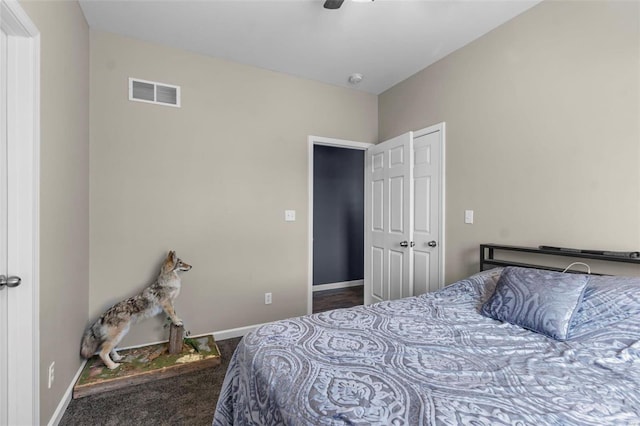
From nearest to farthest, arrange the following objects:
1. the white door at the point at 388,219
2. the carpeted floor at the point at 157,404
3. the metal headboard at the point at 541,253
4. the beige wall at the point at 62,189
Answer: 1. the beige wall at the point at 62,189
2. the metal headboard at the point at 541,253
3. the carpeted floor at the point at 157,404
4. the white door at the point at 388,219

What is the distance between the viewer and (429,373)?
3.33 ft

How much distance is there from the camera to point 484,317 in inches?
63.4

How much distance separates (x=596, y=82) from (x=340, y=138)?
7.31 feet

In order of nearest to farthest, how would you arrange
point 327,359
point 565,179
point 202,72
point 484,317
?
point 327,359, point 484,317, point 565,179, point 202,72

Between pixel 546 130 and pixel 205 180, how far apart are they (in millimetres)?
2854

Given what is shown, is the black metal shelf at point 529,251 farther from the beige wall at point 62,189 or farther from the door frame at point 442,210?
the beige wall at point 62,189

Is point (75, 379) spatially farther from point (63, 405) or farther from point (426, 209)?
point (426, 209)

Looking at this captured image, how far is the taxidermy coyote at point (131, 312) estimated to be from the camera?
2.17 meters

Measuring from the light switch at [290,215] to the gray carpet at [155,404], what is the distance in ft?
5.23

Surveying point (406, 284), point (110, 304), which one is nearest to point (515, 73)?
point (406, 284)

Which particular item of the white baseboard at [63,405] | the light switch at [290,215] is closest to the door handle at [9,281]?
the white baseboard at [63,405]

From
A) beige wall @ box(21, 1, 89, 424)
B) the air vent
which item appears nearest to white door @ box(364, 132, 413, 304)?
the air vent

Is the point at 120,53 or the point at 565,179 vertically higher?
the point at 120,53

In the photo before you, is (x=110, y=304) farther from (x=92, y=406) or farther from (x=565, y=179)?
(x=565, y=179)
